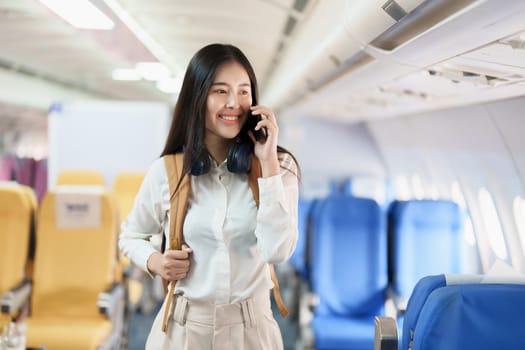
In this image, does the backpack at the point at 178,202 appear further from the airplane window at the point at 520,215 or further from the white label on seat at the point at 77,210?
the airplane window at the point at 520,215

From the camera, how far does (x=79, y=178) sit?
604cm

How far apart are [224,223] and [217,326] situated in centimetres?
33

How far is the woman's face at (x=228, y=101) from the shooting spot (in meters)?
1.97

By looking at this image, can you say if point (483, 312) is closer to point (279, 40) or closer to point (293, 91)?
point (293, 91)

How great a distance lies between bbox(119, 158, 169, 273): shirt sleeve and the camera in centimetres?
207

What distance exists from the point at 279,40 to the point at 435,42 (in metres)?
4.76

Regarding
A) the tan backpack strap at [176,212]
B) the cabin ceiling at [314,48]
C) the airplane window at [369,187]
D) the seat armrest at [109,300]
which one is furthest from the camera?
the airplane window at [369,187]

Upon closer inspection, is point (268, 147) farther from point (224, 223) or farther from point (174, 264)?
point (174, 264)

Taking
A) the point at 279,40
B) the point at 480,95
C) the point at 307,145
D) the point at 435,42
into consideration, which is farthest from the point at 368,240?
the point at 307,145

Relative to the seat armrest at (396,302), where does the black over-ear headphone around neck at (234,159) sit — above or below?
above

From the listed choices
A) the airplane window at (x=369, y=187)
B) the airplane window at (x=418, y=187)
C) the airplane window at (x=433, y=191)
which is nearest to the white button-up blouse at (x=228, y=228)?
the airplane window at (x=433, y=191)

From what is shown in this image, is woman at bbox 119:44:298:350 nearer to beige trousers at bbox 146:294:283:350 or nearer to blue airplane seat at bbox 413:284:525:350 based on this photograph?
beige trousers at bbox 146:294:283:350

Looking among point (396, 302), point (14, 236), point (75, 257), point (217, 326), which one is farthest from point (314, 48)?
point (217, 326)

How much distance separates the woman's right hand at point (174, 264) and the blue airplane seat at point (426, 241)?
268 cm
